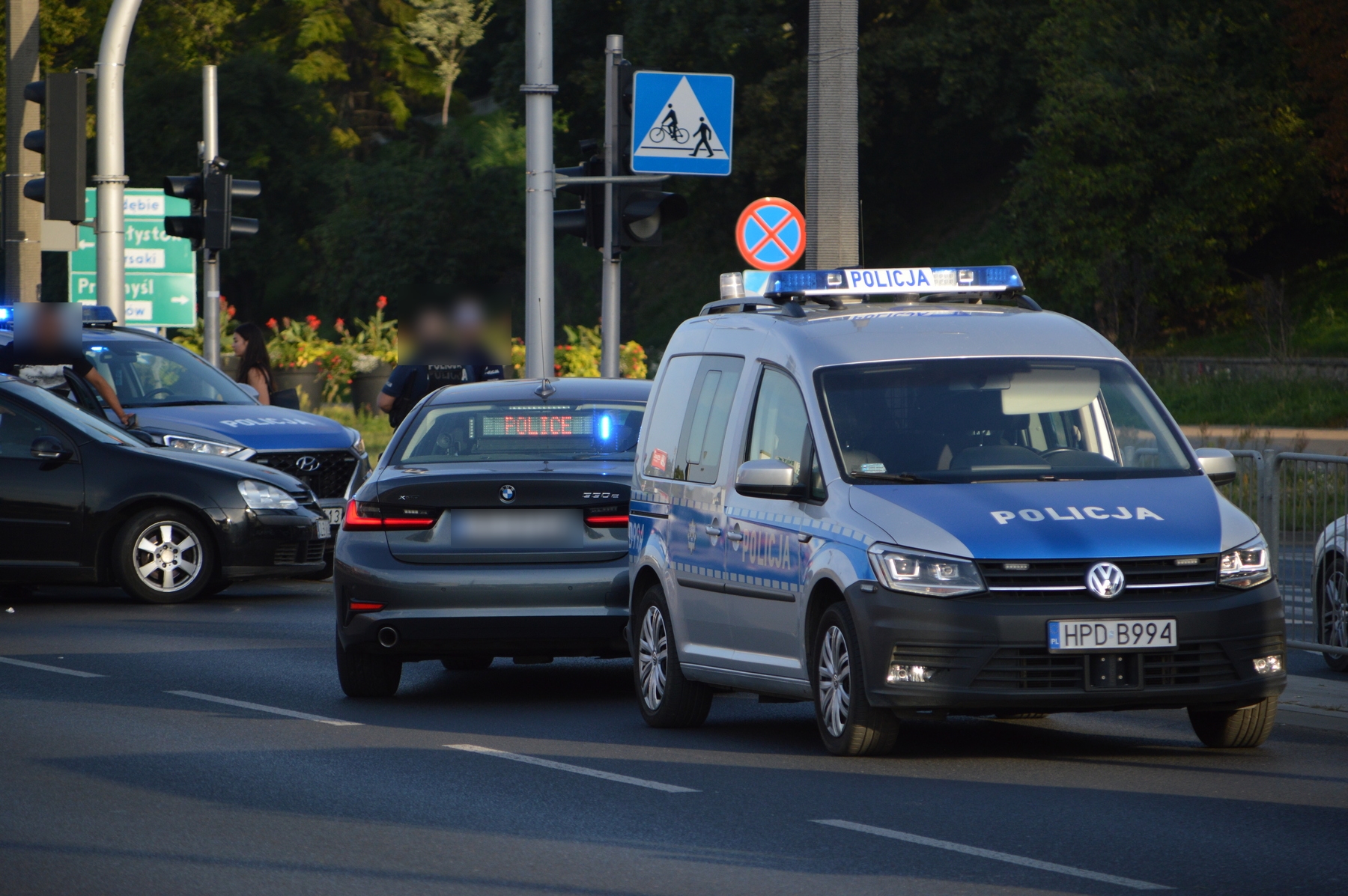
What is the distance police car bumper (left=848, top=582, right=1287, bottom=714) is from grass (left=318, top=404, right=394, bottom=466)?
20562 mm


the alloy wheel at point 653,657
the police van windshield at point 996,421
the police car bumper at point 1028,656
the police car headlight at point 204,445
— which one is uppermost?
the police van windshield at point 996,421

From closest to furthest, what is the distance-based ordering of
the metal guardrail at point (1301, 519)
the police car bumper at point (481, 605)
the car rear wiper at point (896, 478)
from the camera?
the car rear wiper at point (896, 478)
the police car bumper at point (481, 605)
the metal guardrail at point (1301, 519)

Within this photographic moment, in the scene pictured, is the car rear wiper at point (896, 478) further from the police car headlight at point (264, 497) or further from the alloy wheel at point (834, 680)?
the police car headlight at point (264, 497)

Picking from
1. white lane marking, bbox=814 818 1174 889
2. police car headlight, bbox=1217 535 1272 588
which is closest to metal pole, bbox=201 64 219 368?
police car headlight, bbox=1217 535 1272 588

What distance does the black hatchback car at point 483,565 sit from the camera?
34.2 ft

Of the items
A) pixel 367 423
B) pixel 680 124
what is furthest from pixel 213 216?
pixel 367 423

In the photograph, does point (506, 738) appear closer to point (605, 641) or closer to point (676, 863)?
point (605, 641)

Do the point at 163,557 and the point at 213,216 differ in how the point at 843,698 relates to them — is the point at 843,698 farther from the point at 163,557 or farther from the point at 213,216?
the point at 213,216

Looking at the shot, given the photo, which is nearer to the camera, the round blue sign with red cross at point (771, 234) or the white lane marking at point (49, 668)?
the white lane marking at point (49, 668)

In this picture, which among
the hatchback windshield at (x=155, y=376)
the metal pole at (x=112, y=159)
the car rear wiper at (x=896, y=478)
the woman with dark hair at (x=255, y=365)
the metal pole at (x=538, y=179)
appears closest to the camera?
the car rear wiper at (x=896, y=478)

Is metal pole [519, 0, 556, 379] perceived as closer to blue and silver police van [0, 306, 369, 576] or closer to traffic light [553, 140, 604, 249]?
traffic light [553, 140, 604, 249]

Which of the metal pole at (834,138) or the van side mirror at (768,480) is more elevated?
the metal pole at (834,138)

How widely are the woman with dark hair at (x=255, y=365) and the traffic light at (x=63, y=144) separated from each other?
8.07ft

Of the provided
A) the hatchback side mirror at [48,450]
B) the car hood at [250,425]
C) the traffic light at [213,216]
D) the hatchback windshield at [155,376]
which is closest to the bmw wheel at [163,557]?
the hatchback side mirror at [48,450]
